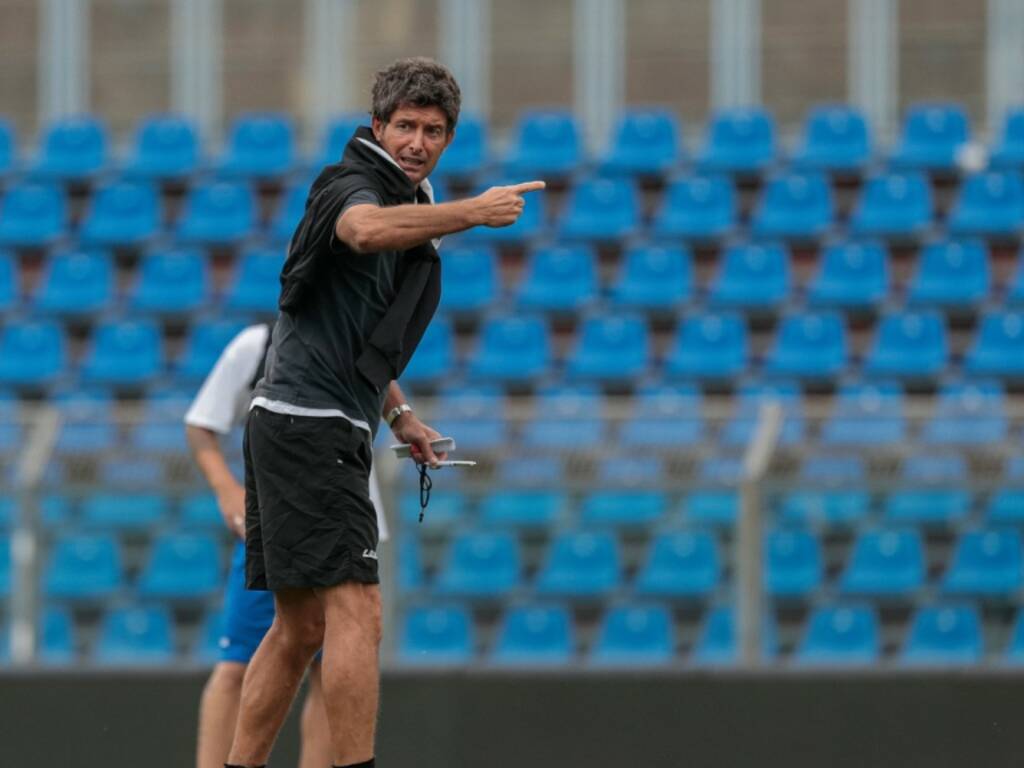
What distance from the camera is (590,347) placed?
12.0m

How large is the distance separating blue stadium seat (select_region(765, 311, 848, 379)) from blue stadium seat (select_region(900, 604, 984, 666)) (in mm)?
3892

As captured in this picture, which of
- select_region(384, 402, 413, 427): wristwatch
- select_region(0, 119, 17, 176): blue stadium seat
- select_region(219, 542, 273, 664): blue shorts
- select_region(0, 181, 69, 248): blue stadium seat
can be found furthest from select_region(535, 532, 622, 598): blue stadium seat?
select_region(0, 119, 17, 176): blue stadium seat

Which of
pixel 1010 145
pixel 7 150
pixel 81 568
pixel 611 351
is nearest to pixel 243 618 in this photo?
pixel 81 568

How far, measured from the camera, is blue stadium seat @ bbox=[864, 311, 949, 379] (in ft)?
38.3

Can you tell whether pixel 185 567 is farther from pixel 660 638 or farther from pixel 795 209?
pixel 795 209

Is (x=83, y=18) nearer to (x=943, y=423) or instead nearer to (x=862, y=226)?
(x=862, y=226)

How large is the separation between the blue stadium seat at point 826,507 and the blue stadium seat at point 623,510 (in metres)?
0.54

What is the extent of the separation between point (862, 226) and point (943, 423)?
5.09 metres

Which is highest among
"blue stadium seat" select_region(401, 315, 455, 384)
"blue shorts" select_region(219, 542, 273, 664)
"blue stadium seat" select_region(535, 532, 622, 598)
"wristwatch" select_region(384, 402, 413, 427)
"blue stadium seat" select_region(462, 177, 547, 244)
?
"blue stadium seat" select_region(462, 177, 547, 244)

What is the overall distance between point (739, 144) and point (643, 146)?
0.67m

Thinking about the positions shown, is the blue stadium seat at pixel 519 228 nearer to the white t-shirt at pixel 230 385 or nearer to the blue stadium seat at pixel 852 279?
the blue stadium seat at pixel 852 279

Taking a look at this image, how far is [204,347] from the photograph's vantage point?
12383mm

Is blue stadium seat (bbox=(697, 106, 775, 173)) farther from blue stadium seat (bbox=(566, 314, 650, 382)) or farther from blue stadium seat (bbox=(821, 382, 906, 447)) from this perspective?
blue stadium seat (bbox=(821, 382, 906, 447))

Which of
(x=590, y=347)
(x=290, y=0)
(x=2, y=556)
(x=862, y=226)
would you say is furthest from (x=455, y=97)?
(x=290, y=0)
